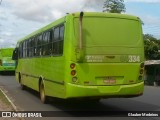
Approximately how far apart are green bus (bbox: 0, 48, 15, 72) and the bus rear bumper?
102ft

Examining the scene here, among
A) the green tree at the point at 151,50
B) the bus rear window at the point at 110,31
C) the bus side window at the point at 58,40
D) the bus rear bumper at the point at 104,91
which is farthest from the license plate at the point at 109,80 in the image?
the green tree at the point at 151,50

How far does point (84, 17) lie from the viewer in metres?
12.7

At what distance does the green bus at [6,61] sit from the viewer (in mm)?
42781

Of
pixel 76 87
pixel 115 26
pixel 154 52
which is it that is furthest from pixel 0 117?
pixel 154 52

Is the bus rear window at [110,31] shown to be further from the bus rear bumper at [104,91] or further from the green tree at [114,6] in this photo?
the green tree at [114,6]

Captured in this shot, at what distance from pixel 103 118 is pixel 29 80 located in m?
8.19

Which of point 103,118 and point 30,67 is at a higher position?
point 30,67

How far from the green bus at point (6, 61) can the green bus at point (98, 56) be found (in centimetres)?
2960

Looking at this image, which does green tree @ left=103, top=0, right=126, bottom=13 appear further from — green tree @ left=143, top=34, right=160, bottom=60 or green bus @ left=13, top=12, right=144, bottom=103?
green bus @ left=13, top=12, right=144, bottom=103

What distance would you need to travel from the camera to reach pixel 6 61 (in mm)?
43125

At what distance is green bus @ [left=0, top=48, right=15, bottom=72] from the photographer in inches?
1684

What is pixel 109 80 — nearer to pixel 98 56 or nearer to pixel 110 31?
pixel 98 56

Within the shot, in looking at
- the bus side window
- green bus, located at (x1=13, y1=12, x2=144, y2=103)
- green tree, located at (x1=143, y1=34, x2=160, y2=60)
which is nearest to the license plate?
green bus, located at (x1=13, y1=12, x2=144, y2=103)

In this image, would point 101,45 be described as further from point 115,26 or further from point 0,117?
point 0,117
